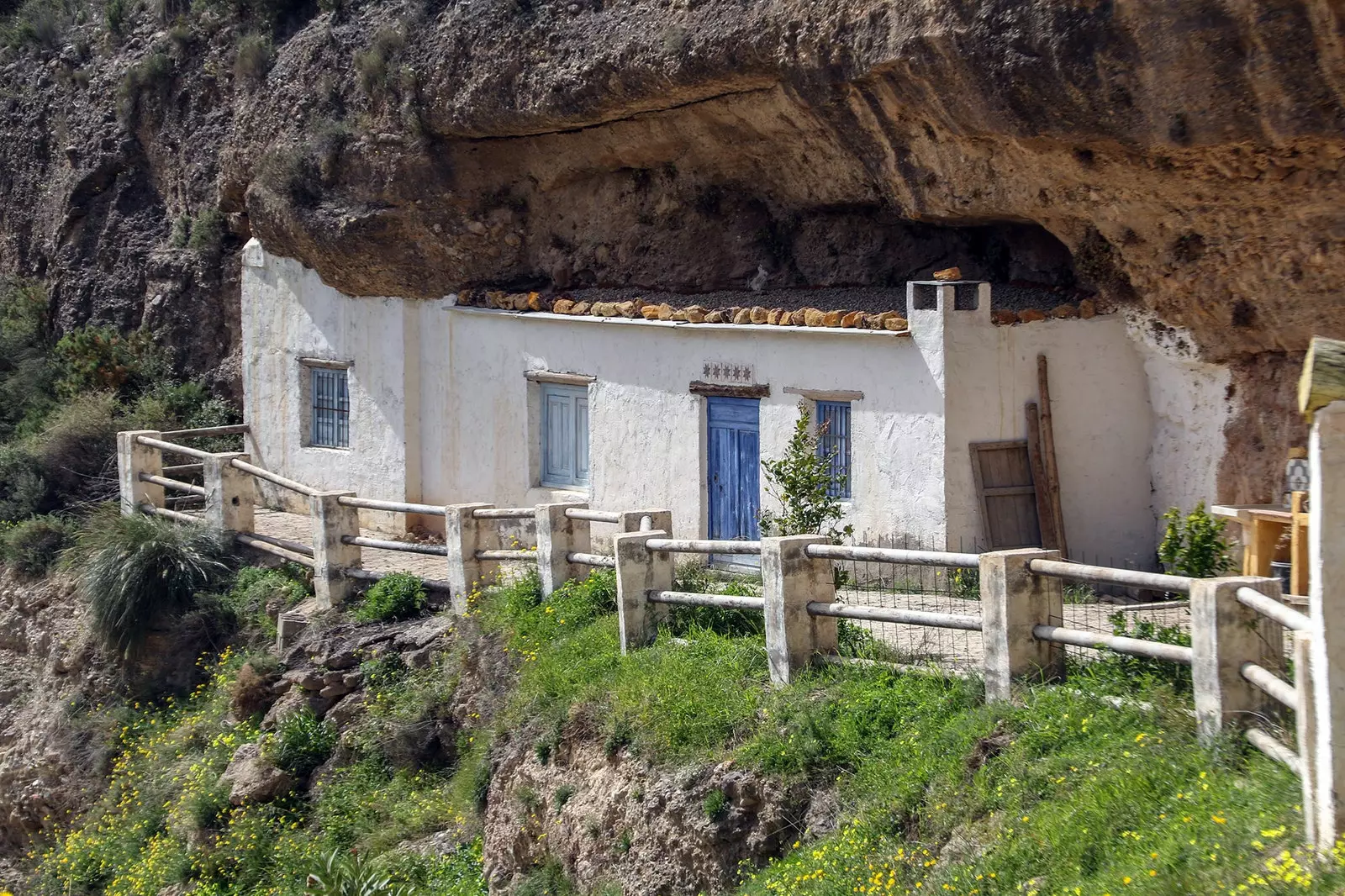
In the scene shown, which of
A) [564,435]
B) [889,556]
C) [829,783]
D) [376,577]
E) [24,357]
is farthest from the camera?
[24,357]

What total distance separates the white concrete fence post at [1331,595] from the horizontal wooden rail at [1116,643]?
1528 mm

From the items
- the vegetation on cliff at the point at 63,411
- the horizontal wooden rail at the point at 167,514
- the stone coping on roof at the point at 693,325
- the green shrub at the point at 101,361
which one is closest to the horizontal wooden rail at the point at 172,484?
the horizontal wooden rail at the point at 167,514

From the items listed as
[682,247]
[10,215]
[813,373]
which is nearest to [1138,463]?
[813,373]

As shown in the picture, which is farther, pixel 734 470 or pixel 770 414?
pixel 734 470

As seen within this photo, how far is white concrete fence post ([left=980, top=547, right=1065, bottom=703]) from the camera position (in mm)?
8406

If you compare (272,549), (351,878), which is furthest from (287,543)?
(351,878)

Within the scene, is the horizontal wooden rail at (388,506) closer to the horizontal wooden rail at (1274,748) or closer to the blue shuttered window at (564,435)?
the blue shuttered window at (564,435)

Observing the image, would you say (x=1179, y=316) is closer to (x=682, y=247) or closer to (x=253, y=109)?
(x=682, y=247)

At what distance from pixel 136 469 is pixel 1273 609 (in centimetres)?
1323

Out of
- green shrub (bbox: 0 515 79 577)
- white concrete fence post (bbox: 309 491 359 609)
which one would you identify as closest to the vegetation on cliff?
green shrub (bbox: 0 515 79 577)

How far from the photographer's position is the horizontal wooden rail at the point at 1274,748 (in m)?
6.58

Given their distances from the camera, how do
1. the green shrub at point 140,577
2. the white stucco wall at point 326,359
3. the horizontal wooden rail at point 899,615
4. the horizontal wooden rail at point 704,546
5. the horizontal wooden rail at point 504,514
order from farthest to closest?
the white stucco wall at point 326,359
the green shrub at point 140,577
the horizontal wooden rail at point 504,514
the horizontal wooden rail at point 704,546
the horizontal wooden rail at point 899,615

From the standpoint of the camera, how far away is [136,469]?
54.6 feet

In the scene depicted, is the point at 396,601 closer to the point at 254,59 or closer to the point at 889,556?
the point at 889,556
